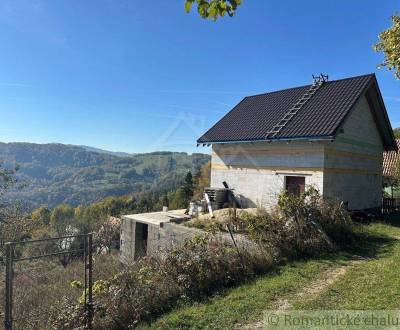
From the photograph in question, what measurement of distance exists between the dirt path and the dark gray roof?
23.1 feet

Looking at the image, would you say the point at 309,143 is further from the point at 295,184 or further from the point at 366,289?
the point at 366,289

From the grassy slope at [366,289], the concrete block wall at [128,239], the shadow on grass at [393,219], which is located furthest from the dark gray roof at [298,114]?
the grassy slope at [366,289]

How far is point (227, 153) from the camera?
18.9 m

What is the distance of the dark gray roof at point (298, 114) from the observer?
48.8ft

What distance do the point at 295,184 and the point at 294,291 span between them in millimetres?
9189

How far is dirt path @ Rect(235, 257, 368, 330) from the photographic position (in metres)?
5.90

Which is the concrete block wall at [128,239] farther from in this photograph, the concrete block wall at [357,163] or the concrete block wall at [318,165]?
the concrete block wall at [357,163]

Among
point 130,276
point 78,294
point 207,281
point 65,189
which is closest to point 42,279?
point 78,294

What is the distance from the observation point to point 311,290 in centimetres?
678

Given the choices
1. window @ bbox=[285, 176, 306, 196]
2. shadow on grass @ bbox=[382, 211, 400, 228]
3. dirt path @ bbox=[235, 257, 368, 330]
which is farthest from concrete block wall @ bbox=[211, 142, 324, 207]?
dirt path @ bbox=[235, 257, 368, 330]

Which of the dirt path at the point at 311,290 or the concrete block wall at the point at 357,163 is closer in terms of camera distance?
the dirt path at the point at 311,290

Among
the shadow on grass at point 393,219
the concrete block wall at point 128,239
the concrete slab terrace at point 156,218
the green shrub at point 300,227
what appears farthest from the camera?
the concrete block wall at point 128,239

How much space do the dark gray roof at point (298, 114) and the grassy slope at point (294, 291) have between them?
6.94 metres

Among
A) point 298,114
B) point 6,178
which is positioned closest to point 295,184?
point 298,114
